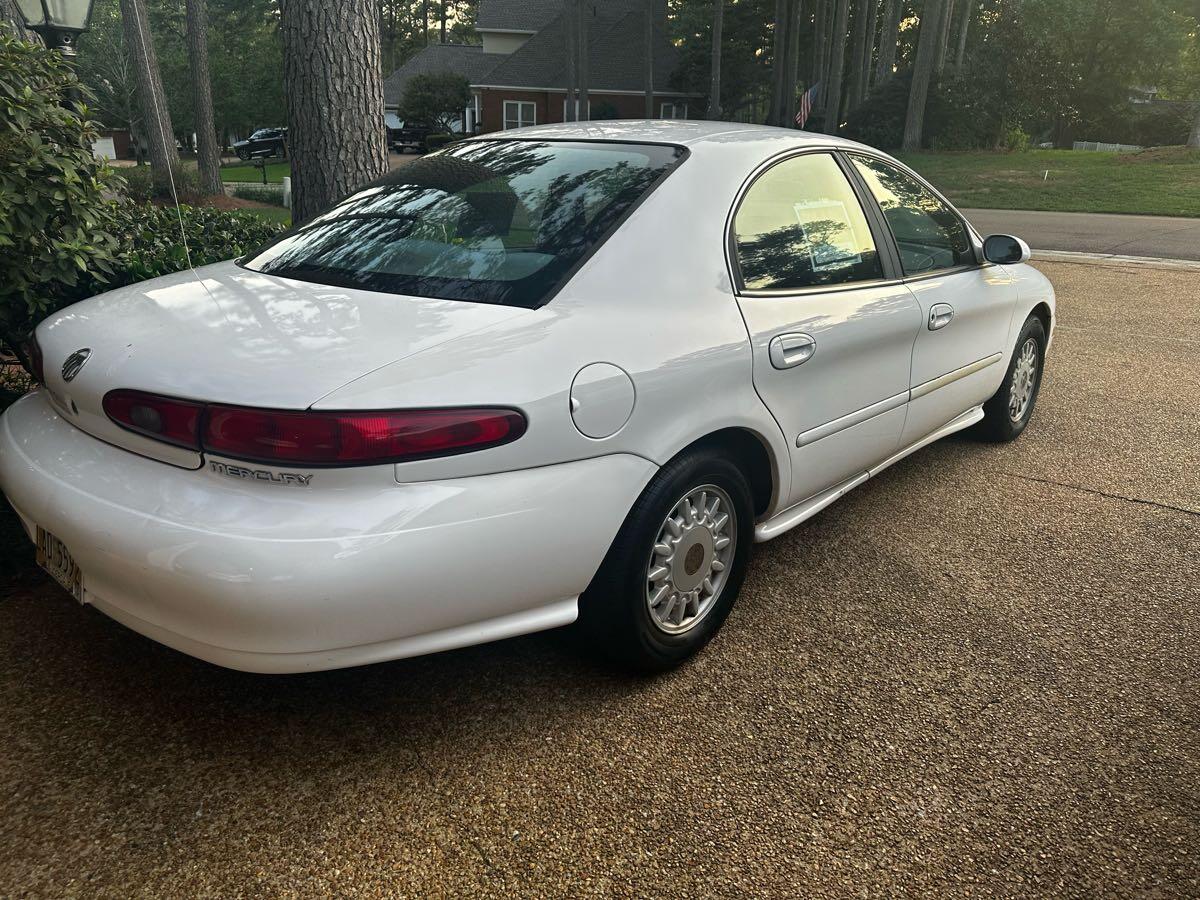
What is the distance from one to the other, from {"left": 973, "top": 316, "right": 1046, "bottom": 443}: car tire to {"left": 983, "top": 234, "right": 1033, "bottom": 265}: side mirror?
0.60 m

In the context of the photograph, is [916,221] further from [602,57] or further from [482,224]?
[602,57]

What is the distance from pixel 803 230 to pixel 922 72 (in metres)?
31.5

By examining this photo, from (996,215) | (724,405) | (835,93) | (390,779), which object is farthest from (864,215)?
(835,93)

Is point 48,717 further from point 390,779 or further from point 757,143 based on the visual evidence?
point 757,143

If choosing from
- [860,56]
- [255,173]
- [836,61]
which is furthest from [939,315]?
[255,173]

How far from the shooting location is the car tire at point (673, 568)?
8.00ft

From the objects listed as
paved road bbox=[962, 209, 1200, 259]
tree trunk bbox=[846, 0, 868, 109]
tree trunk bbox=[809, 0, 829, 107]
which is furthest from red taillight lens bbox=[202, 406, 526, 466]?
tree trunk bbox=[809, 0, 829, 107]

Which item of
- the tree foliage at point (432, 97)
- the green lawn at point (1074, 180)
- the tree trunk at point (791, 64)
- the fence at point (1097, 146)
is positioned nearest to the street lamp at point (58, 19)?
the green lawn at point (1074, 180)

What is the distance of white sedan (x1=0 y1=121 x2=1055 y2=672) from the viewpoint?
6.43 feet

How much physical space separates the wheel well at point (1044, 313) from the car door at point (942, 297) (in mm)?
468

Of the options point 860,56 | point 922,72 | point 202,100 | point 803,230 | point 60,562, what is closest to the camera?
point 60,562

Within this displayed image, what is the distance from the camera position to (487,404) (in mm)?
2057

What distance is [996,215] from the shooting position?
744 inches

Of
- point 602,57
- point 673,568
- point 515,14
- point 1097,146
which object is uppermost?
point 515,14
